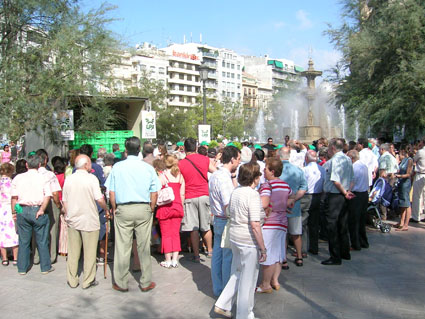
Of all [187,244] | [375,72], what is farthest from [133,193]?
[375,72]

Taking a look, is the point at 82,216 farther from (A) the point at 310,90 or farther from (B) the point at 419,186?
(A) the point at 310,90

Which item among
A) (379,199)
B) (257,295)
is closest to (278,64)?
(379,199)

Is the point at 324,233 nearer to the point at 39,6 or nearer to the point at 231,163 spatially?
the point at 231,163

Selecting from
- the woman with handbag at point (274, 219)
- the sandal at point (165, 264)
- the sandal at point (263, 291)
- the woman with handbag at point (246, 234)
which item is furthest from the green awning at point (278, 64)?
the woman with handbag at point (246, 234)

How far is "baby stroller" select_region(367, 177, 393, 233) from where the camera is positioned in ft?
31.2

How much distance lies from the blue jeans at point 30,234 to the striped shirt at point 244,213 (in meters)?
3.62

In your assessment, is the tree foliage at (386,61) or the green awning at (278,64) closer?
the tree foliage at (386,61)

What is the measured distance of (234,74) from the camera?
122500 millimetres

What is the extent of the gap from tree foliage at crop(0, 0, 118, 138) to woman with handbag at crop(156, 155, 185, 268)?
13.8 feet

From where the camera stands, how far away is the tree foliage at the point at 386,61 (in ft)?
56.6

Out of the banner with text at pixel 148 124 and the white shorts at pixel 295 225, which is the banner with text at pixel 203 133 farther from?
the white shorts at pixel 295 225

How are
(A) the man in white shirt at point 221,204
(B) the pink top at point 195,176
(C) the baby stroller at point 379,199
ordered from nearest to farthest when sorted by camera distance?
(A) the man in white shirt at point 221,204 → (B) the pink top at point 195,176 → (C) the baby stroller at point 379,199

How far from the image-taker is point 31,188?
22.1 feet

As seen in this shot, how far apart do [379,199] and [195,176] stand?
4743 millimetres
